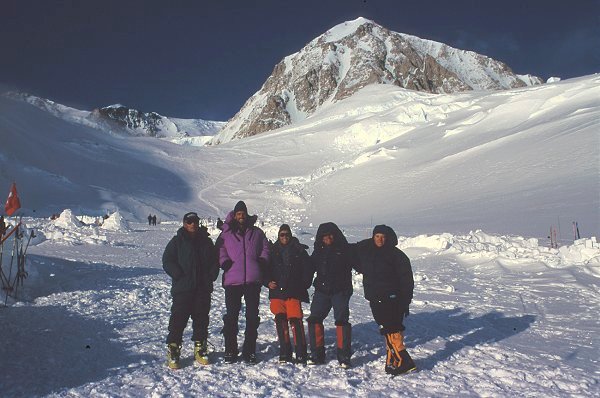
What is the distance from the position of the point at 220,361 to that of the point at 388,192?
37.6m

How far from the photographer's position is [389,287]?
5.29m

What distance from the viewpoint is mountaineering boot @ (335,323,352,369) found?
536 centimetres

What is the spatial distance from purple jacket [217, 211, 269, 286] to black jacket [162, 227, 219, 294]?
0.18m

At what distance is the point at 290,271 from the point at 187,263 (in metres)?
1.12

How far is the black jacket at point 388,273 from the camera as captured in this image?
5266 millimetres

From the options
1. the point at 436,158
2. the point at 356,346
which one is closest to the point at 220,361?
the point at 356,346

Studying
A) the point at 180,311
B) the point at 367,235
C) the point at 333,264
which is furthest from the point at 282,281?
the point at 367,235

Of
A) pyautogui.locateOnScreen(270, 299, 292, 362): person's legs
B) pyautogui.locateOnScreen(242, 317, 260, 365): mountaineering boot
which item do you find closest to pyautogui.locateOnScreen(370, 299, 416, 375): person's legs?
pyautogui.locateOnScreen(270, 299, 292, 362): person's legs

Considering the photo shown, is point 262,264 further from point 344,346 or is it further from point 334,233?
point 344,346

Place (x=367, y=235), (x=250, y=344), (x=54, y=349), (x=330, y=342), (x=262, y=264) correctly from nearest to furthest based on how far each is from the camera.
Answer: (x=250, y=344)
(x=262, y=264)
(x=54, y=349)
(x=330, y=342)
(x=367, y=235)

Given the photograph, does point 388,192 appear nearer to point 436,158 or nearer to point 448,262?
point 436,158

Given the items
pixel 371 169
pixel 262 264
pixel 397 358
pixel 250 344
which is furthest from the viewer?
pixel 371 169

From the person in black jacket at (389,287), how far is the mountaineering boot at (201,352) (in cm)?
186

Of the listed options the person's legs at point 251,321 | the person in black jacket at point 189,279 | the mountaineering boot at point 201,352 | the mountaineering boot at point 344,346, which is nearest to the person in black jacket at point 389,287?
the mountaineering boot at point 344,346
